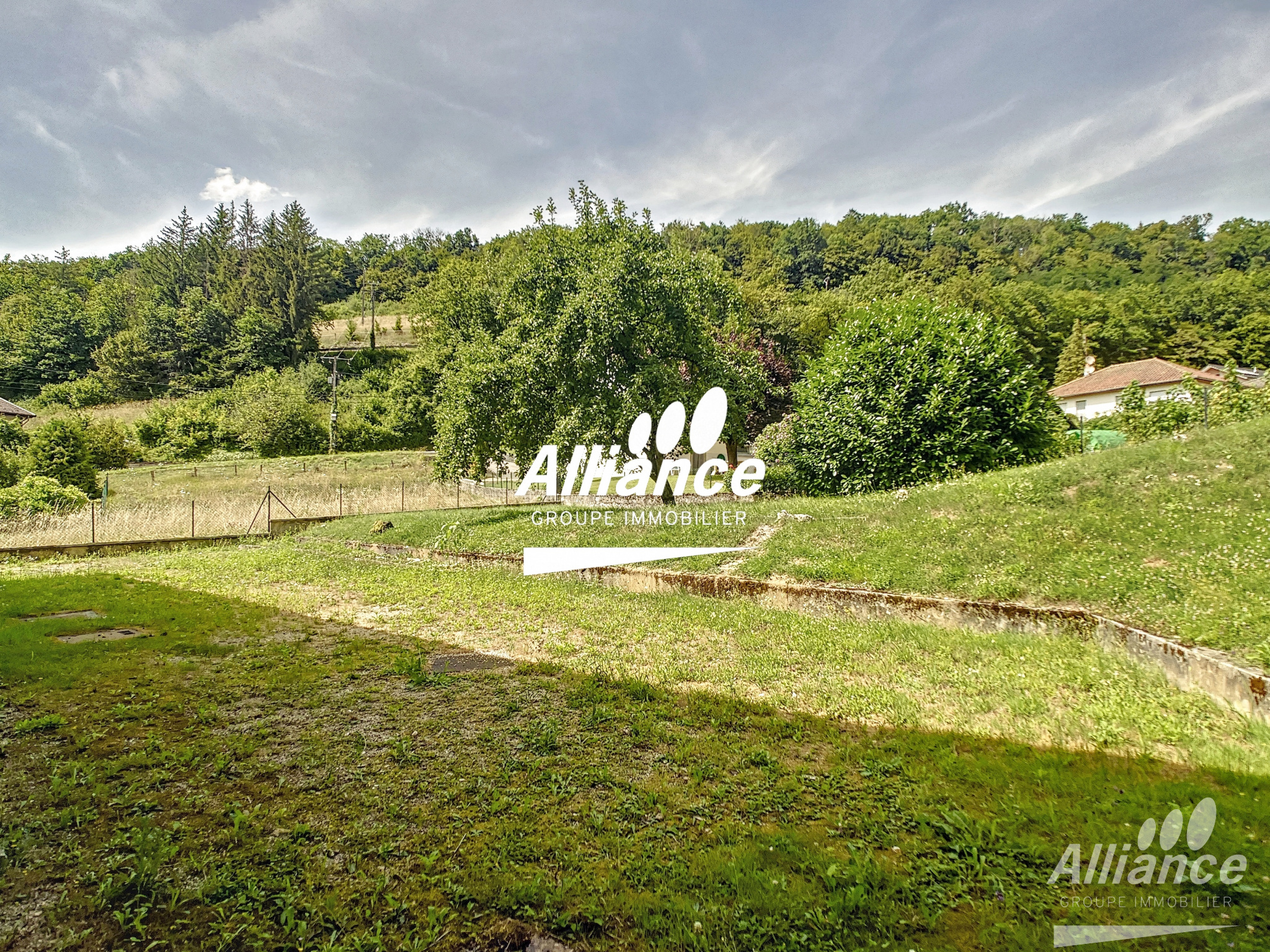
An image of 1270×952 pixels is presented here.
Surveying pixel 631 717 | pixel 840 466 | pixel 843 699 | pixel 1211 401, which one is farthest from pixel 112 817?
pixel 1211 401

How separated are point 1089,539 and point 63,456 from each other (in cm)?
3474

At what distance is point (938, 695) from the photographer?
4660mm

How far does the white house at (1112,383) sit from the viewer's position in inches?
1337

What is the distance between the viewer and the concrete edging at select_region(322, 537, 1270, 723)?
13.2ft

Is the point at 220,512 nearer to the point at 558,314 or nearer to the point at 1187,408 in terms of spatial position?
the point at 558,314

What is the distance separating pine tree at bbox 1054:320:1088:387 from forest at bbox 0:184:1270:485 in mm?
216

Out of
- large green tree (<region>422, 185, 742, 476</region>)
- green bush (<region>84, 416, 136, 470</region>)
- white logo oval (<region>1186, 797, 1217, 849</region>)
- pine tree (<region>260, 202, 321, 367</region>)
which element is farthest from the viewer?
pine tree (<region>260, 202, 321, 367</region>)

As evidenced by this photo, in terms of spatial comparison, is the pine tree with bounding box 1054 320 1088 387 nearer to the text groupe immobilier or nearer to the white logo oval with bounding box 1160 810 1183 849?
the text groupe immobilier

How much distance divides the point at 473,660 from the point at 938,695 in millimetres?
4559

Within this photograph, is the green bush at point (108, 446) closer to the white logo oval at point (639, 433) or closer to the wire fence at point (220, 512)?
the wire fence at point (220, 512)

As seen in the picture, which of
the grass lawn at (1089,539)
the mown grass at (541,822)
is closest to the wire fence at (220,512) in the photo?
the grass lawn at (1089,539)

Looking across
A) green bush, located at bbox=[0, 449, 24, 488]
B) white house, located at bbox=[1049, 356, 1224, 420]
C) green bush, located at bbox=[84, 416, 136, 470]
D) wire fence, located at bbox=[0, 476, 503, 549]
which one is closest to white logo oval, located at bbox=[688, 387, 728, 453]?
wire fence, located at bbox=[0, 476, 503, 549]

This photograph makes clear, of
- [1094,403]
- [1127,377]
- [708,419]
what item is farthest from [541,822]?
[1094,403]

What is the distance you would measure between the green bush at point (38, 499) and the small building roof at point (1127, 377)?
4724 cm
